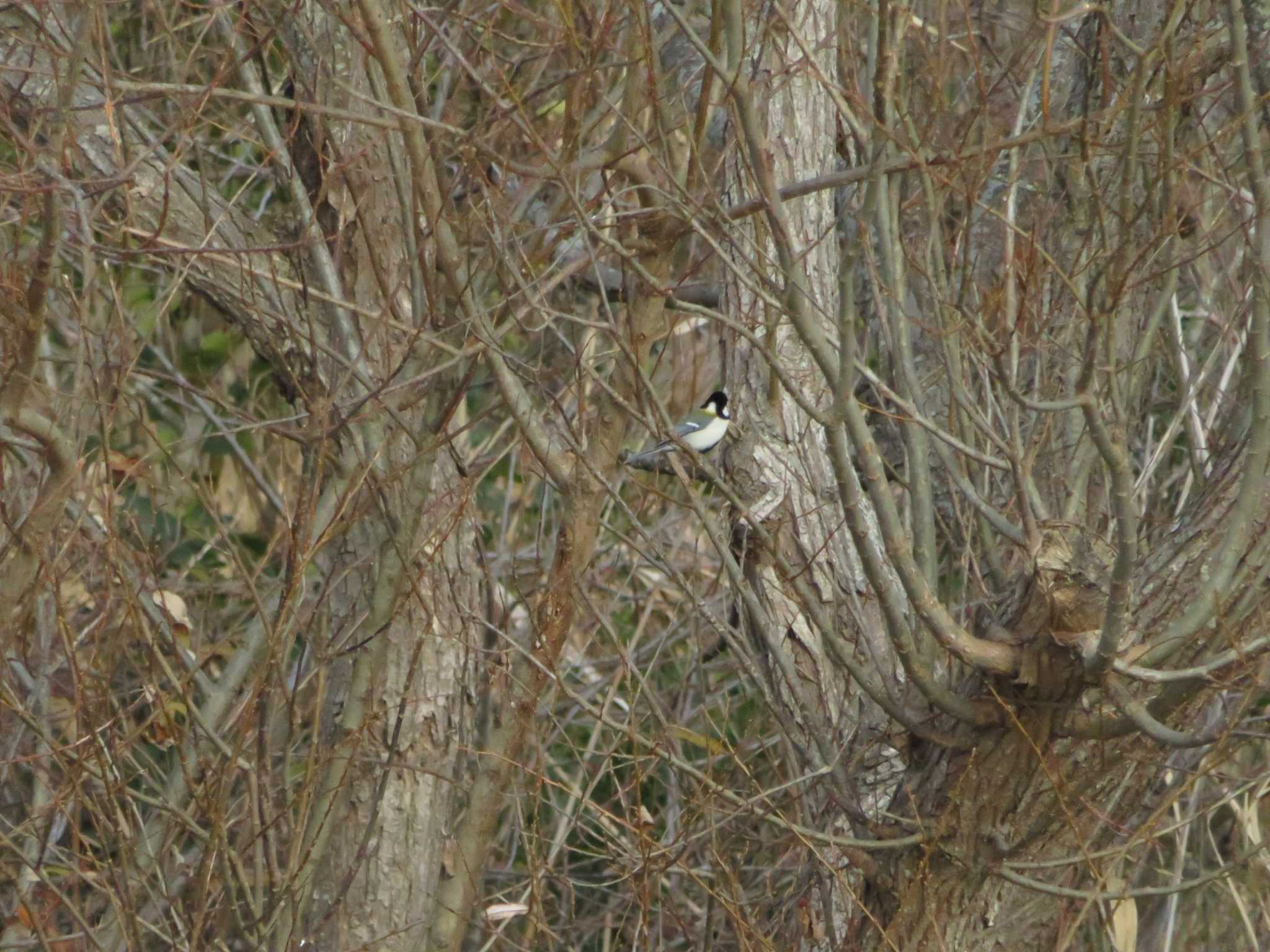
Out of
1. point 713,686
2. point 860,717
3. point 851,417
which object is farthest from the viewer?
point 713,686

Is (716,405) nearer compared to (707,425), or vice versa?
(707,425)

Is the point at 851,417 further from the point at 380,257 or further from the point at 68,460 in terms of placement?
the point at 380,257

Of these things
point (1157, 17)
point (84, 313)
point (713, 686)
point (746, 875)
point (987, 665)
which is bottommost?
point (746, 875)

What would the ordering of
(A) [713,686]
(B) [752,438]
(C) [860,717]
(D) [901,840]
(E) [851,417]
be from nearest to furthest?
(E) [851,417] < (D) [901,840] < (C) [860,717] < (B) [752,438] < (A) [713,686]

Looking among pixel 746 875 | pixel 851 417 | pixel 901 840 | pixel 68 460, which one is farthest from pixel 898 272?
pixel 746 875

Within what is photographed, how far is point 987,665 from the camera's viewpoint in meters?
2.72

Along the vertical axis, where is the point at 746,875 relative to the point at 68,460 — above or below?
below

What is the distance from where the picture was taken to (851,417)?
242 centimetres

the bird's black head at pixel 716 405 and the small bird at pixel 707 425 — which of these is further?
the bird's black head at pixel 716 405

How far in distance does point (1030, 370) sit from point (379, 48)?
228 cm

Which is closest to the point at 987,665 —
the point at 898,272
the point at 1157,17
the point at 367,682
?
the point at 898,272

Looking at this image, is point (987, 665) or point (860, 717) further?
point (860, 717)

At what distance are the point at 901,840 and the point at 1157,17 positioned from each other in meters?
2.66

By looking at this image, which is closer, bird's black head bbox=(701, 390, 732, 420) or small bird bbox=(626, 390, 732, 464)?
small bird bbox=(626, 390, 732, 464)
